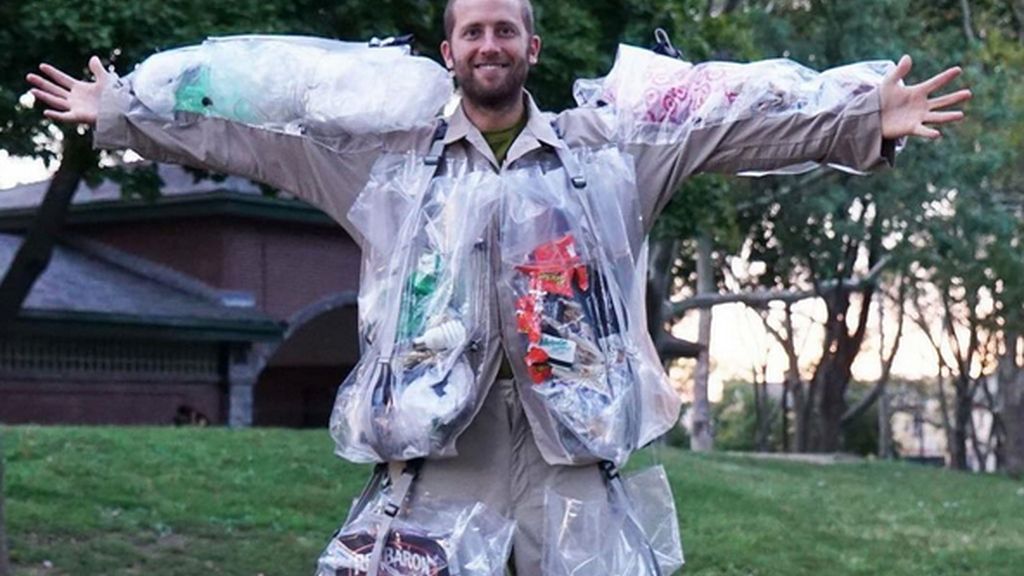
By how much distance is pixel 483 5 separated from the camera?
398cm

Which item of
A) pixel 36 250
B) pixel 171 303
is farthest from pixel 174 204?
pixel 36 250

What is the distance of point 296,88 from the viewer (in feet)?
13.5

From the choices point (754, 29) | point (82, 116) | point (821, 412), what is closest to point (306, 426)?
point (754, 29)

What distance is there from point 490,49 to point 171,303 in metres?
18.1

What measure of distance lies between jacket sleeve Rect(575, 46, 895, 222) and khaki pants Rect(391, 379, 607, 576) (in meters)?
0.61

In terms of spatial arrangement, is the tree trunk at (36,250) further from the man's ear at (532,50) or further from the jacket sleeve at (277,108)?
the man's ear at (532,50)

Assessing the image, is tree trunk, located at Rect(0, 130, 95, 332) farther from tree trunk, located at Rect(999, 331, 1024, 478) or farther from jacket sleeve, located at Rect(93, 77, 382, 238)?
tree trunk, located at Rect(999, 331, 1024, 478)

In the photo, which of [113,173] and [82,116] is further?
[113,173]

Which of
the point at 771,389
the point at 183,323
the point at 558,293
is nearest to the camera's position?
the point at 558,293

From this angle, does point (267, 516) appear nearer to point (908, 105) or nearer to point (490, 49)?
point (490, 49)

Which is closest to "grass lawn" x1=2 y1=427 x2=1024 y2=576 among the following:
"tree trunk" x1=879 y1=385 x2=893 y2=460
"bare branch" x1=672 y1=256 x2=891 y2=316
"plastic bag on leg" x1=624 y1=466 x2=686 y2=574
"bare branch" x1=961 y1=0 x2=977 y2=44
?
"plastic bag on leg" x1=624 y1=466 x2=686 y2=574

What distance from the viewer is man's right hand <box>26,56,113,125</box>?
13.5 ft

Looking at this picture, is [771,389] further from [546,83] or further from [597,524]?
[597,524]

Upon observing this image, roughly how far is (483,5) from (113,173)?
6.99 meters
